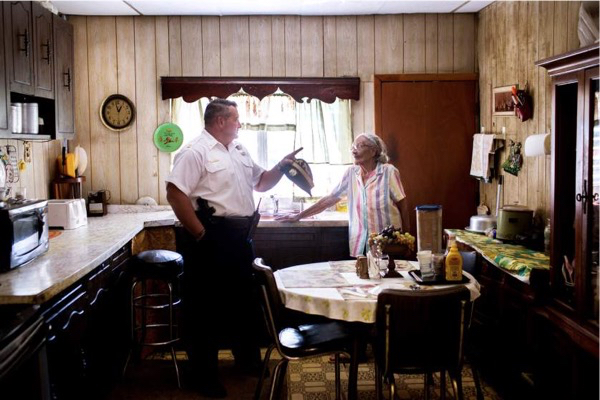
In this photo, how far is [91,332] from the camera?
11.6ft

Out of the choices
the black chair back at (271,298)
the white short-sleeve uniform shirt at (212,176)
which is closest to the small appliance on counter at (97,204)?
the white short-sleeve uniform shirt at (212,176)

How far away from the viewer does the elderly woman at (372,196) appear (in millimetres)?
4441

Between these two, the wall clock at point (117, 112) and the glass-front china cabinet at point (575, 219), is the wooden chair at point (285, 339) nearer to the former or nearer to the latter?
the glass-front china cabinet at point (575, 219)

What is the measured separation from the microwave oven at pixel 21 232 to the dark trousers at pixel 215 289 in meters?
→ 0.92

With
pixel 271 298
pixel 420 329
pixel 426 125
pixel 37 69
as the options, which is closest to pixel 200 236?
pixel 271 298

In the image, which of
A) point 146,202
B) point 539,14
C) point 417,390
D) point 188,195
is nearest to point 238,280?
point 188,195

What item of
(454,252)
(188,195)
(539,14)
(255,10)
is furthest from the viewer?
(255,10)

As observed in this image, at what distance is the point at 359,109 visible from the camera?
223 inches

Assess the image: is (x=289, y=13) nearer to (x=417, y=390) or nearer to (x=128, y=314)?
(x=128, y=314)

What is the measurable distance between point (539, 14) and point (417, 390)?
2.47 metres

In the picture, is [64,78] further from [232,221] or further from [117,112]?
[232,221]

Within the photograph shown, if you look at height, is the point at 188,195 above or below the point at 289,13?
below

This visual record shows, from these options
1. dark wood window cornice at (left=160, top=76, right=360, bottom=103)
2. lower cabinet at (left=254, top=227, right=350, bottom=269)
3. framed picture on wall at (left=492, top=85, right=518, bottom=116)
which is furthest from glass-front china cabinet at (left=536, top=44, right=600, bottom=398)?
dark wood window cornice at (left=160, top=76, right=360, bottom=103)

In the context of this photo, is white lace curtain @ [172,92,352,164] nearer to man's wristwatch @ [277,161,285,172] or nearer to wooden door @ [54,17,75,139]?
wooden door @ [54,17,75,139]
